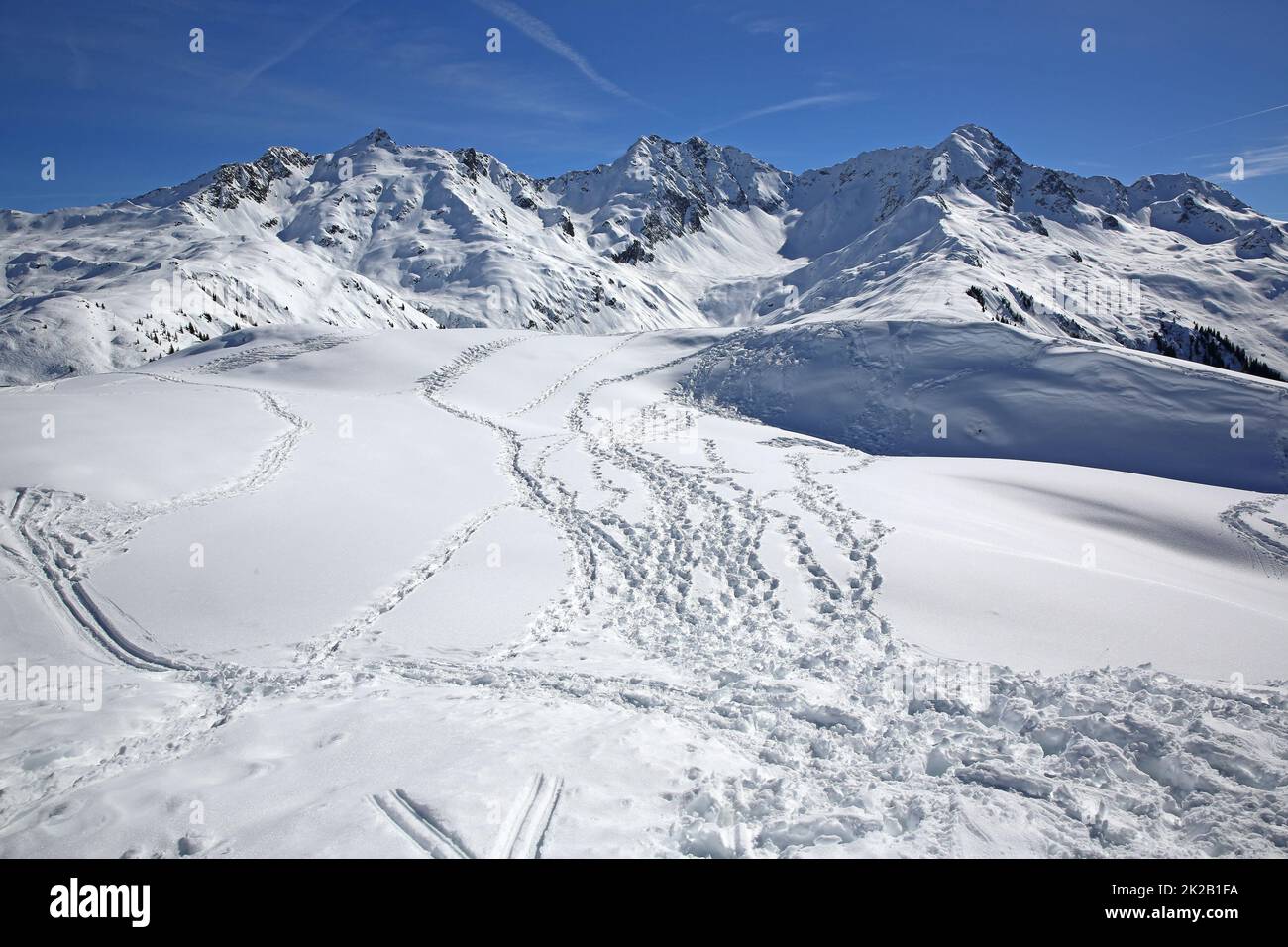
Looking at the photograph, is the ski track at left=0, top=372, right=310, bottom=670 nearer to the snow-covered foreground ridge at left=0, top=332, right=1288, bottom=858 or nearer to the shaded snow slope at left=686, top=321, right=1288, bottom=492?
the snow-covered foreground ridge at left=0, top=332, right=1288, bottom=858

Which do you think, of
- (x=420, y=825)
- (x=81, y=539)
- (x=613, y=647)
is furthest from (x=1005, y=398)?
(x=81, y=539)

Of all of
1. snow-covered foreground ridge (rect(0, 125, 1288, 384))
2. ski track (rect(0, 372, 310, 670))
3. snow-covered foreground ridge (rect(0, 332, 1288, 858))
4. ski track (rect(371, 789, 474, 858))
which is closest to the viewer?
ski track (rect(371, 789, 474, 858))

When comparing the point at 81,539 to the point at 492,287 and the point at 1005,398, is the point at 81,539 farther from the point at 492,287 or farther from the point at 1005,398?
the point at 492,287

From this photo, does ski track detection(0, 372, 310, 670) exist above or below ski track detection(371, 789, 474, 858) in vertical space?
above

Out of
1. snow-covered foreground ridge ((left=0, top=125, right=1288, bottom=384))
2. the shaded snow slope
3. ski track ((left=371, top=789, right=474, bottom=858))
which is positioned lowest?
ski track ((left=371, top=789, right=474, bottom=858))

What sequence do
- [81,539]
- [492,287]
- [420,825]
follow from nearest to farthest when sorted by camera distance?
[420,825] → [81,539] → [492,287]

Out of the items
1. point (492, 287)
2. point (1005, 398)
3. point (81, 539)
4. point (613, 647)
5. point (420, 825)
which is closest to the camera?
point (420, 825)

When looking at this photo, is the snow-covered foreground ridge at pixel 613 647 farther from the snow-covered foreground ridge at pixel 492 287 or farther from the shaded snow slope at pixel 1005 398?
the snow-covered foreground ridge at pixel 492 287

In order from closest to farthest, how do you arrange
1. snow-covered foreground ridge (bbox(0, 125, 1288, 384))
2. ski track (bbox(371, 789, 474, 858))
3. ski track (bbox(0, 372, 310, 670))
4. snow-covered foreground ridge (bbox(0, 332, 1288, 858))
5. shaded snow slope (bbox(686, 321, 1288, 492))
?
1. ski track (bbox(371, 789, 474, 858))
2. snow-covered foreground ridge (bbox(0, 332, 1288, 858))
3. ski track (bbox(0, 372, 310, 670))
4. shaded snow slope (bbox(686, 321, 1288, 492))
5. snow-covered foreground ridge (bbox(0, 125, 1288, 384))

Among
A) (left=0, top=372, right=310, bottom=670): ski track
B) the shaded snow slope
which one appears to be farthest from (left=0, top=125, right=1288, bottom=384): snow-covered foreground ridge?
(left=0, top=372, right=310, bottom=670): ski track
